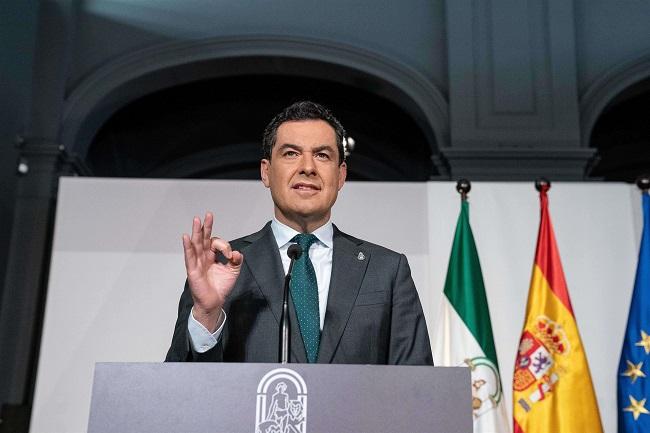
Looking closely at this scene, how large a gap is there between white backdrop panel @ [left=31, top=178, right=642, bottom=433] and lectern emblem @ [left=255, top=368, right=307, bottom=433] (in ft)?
8.27

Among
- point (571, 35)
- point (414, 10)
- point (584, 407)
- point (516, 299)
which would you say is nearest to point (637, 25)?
point (571, 35)

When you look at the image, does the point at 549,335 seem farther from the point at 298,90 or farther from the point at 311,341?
the point at 298,90

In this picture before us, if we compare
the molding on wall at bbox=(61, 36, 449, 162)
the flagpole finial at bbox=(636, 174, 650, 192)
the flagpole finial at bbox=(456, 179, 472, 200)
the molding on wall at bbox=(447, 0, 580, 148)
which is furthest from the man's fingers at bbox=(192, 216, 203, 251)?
the molding on wall at bbox=(61, 36, 449, 162)

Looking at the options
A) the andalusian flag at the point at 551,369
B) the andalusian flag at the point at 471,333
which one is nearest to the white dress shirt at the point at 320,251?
the andalusian flag at the point at 471,333

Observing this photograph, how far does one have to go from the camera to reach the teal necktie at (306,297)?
1.67m

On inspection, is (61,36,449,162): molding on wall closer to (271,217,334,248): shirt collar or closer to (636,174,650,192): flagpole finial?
(636,174,650,192): flagpole finial

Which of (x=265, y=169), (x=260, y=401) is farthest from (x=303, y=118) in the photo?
(x=260, y=401)

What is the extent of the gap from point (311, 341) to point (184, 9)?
406 centimetres

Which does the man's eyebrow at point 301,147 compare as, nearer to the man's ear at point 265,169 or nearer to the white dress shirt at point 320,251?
the man's ear at point 265,169

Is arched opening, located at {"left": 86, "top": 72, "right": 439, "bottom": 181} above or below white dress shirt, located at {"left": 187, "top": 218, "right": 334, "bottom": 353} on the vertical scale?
above

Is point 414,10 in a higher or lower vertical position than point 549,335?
higher

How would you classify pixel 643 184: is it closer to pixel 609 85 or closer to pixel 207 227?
pixel 609 85

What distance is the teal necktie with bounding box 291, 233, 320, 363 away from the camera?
167cm

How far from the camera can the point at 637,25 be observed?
5082 millimetres
